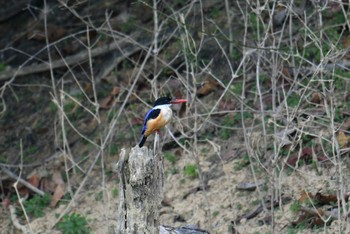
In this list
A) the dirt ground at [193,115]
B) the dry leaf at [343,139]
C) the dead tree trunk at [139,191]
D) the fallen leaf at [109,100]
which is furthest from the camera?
the fallen leaf at [109,100]

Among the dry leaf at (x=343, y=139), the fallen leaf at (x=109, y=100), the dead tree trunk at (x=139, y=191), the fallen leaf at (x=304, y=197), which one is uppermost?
the dead tree trunk at (x=139, y=191)

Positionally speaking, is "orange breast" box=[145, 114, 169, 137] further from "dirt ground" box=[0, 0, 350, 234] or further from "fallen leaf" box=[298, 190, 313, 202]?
"fallen leaf" box=[298, 190, 313, 202]

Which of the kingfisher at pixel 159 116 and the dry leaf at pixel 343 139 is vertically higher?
the kingfisher at pixel 159 116

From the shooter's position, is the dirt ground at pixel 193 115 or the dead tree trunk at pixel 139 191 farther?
the dirt ground at pixel 193 115

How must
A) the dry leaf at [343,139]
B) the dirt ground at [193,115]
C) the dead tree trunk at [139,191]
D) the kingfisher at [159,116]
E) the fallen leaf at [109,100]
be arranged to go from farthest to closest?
1. the fallen leaf at [109,100]
2. the dry leaf at [343,139]
3. the dirt ground at [193,115]
4. the kingfisher at [159,116]
5. the dead tree trunk at [139,191]

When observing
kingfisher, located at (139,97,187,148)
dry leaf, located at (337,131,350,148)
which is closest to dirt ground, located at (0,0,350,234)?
dry leaf, located at (337,131,350,148)

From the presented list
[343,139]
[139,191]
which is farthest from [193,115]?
[139,191]

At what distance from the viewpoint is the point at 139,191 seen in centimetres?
663

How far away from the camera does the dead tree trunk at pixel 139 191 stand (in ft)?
21.6

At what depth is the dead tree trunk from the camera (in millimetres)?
6582

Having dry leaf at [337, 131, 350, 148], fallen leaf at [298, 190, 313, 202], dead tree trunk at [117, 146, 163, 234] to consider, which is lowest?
fallen leaf at [298, 190, 313, 202]

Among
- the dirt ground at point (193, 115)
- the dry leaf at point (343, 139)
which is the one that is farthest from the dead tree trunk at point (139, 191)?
the dry leaf at point (343, 139)

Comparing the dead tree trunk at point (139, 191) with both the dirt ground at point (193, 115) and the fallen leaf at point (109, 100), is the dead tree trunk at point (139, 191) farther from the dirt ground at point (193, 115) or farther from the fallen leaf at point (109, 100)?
the fallen leaf at point (109, 100)

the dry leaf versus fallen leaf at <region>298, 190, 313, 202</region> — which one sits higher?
the dry leaf
